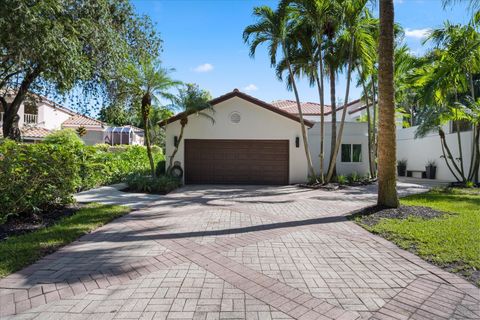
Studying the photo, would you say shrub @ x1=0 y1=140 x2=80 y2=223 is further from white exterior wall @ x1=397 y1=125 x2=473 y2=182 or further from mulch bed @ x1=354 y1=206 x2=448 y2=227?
white exterior wall @ x1=397 y1=125 x2=473 y2=182

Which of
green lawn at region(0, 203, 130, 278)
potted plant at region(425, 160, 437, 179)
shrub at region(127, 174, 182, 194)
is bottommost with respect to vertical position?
green lawn at region(0, 203, 130, 278)

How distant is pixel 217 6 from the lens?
1162cm

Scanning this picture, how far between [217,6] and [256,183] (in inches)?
326

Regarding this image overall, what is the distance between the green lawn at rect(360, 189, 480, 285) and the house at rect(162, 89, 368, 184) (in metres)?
7.97

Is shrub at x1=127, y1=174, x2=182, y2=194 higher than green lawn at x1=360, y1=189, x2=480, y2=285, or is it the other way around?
shrub at x1=127, y1=174, x2=182, y2=194

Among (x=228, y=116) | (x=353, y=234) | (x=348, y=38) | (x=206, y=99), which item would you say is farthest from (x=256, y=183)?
(x=353, y=234)

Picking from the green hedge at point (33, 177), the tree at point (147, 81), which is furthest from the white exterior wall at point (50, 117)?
the green hedge at point (33, 177)

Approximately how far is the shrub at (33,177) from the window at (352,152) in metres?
14.7

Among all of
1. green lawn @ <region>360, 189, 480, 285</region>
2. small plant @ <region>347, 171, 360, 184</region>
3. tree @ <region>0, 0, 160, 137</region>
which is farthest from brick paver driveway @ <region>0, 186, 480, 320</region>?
small plant @ <region>347, 171, 360, 184</region>

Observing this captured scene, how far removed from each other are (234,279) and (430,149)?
20.1 m

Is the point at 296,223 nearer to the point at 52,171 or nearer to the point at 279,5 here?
the point at 52,171

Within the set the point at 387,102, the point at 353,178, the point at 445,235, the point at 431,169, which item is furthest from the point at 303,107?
the point at 445,235

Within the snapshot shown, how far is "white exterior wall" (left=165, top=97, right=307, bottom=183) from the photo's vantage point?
51.9ft

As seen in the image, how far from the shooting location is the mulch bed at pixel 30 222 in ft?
20.1
